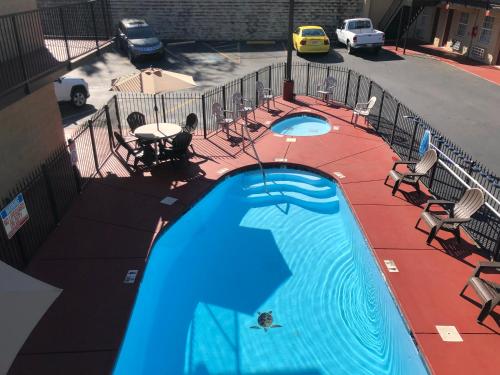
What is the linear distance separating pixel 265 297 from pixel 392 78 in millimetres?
16985

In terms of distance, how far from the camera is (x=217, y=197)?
11.1 m

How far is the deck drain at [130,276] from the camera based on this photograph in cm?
766

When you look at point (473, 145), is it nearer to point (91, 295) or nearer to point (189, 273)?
point (189, 273)

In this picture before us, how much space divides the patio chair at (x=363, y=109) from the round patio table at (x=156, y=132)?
6512mm

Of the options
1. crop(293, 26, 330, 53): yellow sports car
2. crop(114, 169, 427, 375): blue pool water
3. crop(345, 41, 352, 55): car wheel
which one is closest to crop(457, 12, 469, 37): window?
crop(345, 41, 352, 55): car wheel

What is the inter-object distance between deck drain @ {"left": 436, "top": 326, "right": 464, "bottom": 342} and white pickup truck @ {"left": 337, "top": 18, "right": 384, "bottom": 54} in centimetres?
2242

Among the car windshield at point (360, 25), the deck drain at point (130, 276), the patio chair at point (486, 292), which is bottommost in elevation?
the deck drain at point (130, 276)

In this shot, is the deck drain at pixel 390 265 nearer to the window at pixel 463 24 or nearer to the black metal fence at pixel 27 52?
the black metal fence at pixel 27 52

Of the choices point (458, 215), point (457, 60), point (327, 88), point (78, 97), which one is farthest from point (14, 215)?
point (457, 60)

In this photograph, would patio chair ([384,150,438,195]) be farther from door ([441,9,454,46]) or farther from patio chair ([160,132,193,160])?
door ([441,9,454,46])

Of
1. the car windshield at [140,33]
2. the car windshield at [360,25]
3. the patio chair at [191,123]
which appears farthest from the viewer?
the car windshield at [360,25]

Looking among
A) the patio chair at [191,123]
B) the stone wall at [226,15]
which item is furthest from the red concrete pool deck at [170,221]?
the stone wall at [226,15]

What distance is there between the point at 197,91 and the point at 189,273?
13.1 meters

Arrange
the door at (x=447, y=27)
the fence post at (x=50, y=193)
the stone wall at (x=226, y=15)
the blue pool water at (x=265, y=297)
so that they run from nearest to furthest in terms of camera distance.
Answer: the blue pool water at (x=265, y=297) → the fence post at (x=50, y=193) → the door at (x=447, y=27) → the stone wall at (x=226, y=15)
